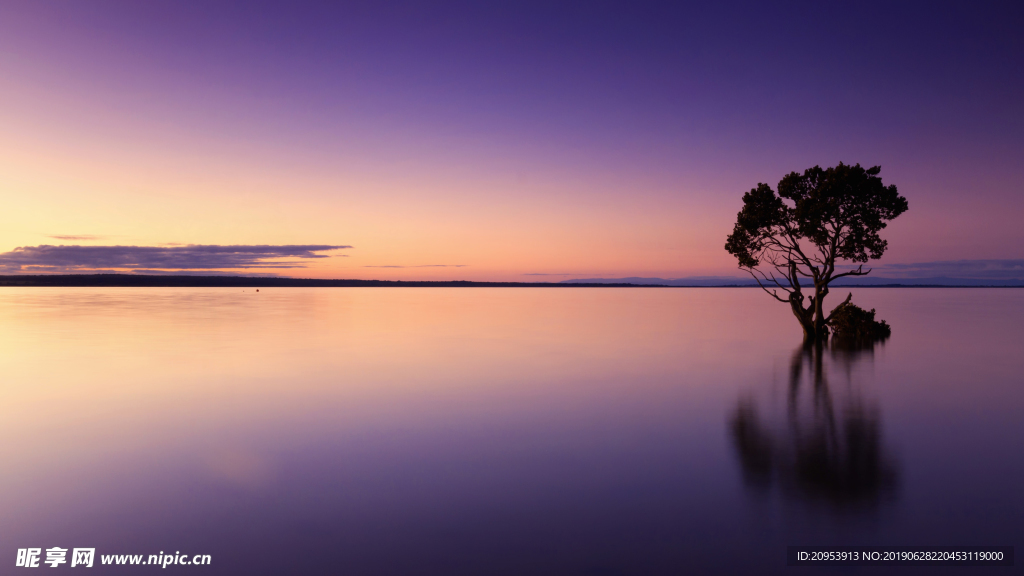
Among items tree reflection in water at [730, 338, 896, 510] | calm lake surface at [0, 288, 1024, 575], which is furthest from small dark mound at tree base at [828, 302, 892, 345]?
tree reflection in water at [730, 338, 896, 510]

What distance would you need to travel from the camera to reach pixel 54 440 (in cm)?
1152

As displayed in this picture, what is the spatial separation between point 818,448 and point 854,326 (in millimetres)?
26267

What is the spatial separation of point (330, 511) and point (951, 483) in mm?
9907

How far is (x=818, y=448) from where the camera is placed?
1069 cm

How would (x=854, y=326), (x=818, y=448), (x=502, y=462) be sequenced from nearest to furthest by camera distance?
(x=502, y=462), (x=818, y=448), (x=854, y=326)

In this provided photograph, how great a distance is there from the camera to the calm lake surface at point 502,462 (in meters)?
6.85

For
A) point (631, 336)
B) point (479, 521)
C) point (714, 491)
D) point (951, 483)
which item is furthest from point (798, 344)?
point (479, 521)

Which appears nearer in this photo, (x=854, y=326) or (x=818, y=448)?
(x=818, y=448)

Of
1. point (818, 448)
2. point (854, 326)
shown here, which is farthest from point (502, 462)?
point (854, 326)

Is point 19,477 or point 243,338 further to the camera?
point 243,338

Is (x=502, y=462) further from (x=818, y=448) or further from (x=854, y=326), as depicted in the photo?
(x=854, y=326)

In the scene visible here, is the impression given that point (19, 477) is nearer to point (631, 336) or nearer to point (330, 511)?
point (330, 511)

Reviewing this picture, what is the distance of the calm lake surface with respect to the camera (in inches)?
→ 270

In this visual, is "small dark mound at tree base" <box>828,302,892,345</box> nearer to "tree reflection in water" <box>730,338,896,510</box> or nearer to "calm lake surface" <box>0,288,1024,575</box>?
"calm lake surface" <box>0,288,1024,575</box>
